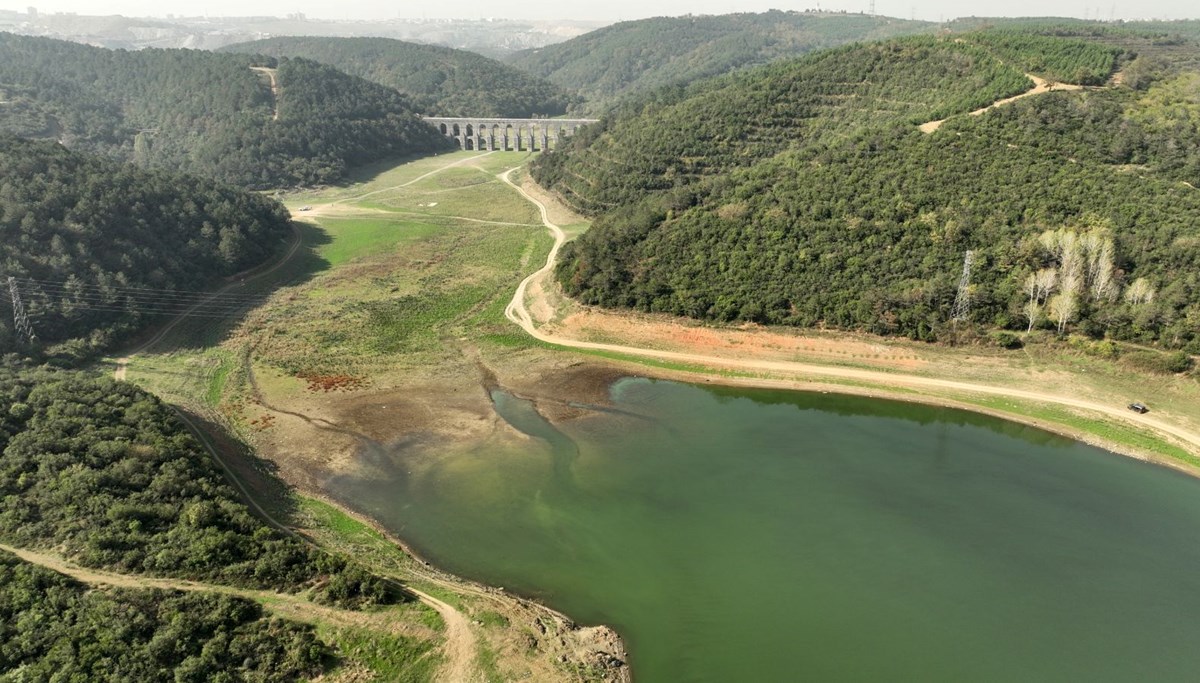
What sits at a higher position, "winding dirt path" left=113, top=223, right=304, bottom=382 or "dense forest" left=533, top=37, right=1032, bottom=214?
"dense forest" left=533, top=37, right=1032, bottom=214

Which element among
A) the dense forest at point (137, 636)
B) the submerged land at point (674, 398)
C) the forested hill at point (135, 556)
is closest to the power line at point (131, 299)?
the submerged land at point (674, 398)

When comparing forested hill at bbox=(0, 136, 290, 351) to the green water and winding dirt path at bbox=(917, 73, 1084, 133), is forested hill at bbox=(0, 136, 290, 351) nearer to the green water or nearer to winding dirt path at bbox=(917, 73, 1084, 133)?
the green water

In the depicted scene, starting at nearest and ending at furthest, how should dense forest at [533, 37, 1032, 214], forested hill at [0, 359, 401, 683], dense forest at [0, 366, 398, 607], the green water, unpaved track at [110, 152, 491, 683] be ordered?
1. forested hill at [0, 359, 401, 683]
2. unpaved track at [110, 152, 491, 683]
3. the green water
4. dense forest at [0, 366, 398, 607]
5. dense forest at [533, 37, 1032, 214]

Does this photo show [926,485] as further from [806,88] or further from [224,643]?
[806,88]

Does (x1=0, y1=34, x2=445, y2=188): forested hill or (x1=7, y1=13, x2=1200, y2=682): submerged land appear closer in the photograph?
(x1=7, y1=13, x2=1200, y2=682): submerged land

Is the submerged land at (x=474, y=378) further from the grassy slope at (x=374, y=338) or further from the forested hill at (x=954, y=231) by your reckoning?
the forested hill at (x=954, y=231)

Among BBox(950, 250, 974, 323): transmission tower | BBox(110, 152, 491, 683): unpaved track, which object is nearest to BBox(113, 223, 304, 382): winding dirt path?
BBox(110, 152, 491, 683): unpaved track

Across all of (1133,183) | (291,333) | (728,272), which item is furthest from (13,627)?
(1133,183)

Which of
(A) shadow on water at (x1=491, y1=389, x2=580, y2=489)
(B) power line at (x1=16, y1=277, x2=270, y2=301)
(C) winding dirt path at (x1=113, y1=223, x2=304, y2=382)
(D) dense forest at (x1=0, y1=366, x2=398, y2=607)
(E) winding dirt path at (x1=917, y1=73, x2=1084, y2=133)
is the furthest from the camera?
(E) winding dirt path at (x1=917, y1=73, x2=1084, y2=133)
